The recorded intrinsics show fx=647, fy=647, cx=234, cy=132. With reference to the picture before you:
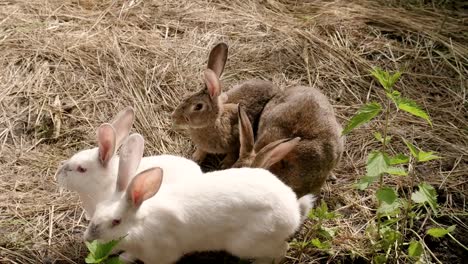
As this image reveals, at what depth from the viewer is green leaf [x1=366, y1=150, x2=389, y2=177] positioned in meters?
3.21

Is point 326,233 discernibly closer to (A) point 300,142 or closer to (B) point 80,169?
(A) point 300,142

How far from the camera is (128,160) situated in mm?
3195

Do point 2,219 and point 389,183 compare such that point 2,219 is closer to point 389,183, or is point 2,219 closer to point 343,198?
point 343,198

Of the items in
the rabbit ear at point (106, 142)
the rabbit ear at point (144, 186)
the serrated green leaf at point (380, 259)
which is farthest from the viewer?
the serrated green leaf at point (380, 259)

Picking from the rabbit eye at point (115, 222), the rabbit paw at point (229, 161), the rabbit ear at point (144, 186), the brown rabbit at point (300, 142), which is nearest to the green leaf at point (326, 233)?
the brown rabbit at point (300, 142)

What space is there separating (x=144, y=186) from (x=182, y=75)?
1.85 meters

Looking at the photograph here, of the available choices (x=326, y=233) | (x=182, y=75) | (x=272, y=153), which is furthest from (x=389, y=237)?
(x=182, y=75)

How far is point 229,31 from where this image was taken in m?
5.26

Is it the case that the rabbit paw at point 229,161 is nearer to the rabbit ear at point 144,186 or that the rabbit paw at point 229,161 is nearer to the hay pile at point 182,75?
the hay pile at point 182,75

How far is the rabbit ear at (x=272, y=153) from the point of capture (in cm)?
375

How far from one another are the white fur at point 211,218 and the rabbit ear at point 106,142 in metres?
0.28

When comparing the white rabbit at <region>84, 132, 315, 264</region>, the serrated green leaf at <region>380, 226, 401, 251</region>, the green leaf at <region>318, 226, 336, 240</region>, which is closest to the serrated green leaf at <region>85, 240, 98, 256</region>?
the white rabbit at <region>84, 132, 315, 264</region>

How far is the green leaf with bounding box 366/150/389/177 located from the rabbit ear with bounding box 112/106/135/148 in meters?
1.31

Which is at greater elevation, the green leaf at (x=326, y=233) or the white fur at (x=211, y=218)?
the white fur at (x=211, y=218)
